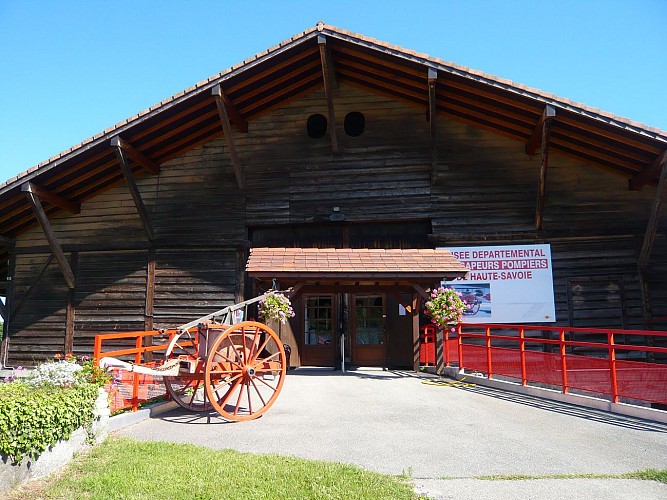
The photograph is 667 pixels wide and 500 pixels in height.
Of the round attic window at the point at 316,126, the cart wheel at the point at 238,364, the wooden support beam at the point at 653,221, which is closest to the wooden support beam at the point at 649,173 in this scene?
the wooden support beam at the point at 653,221

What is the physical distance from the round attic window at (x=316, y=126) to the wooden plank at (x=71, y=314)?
25.1 feet

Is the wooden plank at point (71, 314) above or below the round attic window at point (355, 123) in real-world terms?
below

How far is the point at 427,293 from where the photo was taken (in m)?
10.4

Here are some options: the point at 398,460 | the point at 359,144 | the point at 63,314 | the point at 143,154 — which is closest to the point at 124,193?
the point at 143,154

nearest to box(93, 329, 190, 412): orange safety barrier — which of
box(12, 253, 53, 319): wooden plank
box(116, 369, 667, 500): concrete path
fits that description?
box(116, 369, 667, 500): concrete path

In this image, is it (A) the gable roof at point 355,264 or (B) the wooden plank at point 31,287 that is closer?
(A) the gable roof at point 355,264

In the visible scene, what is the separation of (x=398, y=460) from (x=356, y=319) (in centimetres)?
867

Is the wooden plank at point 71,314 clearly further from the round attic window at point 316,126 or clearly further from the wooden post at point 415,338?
the wooden post at point 415,338

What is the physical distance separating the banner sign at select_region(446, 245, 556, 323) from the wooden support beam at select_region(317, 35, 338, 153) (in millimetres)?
4318

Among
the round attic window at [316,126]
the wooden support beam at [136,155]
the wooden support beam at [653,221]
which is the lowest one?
the wooden support beam at [653,221]

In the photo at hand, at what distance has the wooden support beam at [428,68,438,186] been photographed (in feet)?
36.1

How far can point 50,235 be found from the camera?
42.0 ft

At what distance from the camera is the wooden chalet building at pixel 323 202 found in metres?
11.7

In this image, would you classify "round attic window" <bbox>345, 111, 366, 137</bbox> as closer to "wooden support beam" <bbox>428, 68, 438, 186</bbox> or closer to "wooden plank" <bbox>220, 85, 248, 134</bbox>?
"wooden support beam" <bbox>428, 68, 438, 186</bbox>
